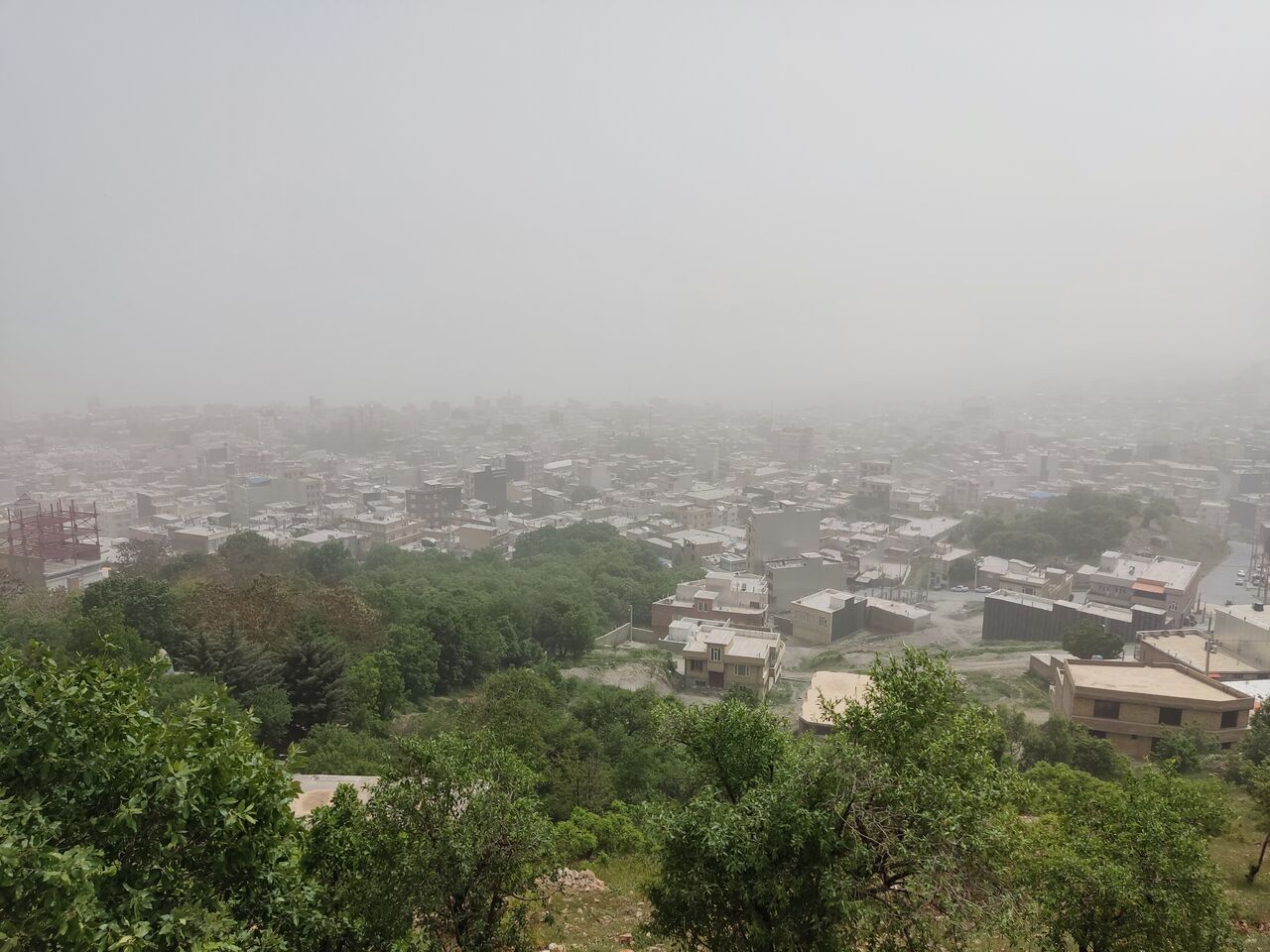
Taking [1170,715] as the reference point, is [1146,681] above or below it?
above

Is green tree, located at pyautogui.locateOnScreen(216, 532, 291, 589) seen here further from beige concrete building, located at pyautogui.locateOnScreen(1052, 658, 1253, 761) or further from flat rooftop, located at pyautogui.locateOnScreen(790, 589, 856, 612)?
beige concrete building, located at pyautogui.locateOnScreen(1052, 658, 1253, 761)

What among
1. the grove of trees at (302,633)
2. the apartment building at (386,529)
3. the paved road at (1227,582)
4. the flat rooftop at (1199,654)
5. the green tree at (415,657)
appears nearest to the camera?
the grove of trees at (302,633)

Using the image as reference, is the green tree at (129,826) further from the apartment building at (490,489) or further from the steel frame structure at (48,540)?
the apartment building at (490,489)

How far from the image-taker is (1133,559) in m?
22.3

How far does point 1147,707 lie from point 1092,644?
4257mm

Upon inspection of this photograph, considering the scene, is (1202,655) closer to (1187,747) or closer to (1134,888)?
(1187,747)

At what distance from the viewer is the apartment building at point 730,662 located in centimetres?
1316

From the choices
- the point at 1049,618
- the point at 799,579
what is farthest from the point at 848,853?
the point at 799,579

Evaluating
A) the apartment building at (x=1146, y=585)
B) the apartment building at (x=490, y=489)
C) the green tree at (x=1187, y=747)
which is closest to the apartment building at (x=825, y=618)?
the apartment building at (x=1146, y=585)

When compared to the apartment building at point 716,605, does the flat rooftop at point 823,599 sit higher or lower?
lower

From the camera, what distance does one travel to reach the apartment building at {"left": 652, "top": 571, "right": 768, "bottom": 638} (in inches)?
672

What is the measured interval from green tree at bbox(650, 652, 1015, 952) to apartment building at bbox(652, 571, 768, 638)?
14.0 metres

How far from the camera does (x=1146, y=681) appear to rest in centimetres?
1096

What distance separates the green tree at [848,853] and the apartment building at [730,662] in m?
10.3
